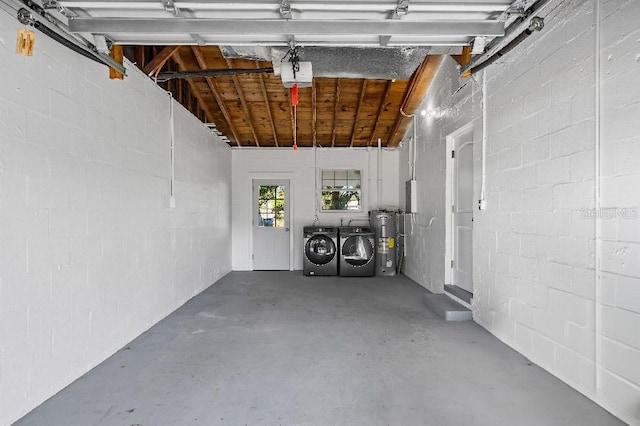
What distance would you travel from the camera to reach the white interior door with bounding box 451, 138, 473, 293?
436 cm

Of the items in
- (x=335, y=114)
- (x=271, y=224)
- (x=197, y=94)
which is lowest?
(x=271, y=224)

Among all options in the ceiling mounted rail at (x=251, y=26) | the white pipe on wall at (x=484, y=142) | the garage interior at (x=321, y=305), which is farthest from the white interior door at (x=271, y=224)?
the ceiling mounted rail at (x=251, y=26)

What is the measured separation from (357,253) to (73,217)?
505 cm

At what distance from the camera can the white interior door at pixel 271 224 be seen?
7.74m

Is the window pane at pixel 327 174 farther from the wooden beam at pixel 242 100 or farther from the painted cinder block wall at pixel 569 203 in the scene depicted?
the painted cinder block wall at pixel 569 203

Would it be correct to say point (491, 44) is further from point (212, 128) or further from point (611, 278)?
point (212, 128)

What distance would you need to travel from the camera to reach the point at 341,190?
25.6ft

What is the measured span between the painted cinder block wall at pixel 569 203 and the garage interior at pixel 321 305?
15 millimetres

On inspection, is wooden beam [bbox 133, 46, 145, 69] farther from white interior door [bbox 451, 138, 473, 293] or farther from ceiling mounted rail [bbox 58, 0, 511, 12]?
white interior door [bbox 451, 138, 473, 293]

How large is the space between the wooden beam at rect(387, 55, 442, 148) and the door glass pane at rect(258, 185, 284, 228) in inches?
102

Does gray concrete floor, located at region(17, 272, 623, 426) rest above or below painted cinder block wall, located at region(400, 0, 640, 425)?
below

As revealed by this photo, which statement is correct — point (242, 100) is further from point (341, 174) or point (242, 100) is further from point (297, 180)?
point (341, 174)

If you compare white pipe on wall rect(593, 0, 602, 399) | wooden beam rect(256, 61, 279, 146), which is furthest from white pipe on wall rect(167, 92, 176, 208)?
white pipe on wall rect(593, 0, 602, 399)

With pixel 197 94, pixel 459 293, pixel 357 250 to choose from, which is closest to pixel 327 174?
pixel 357 250
